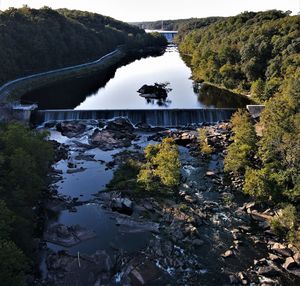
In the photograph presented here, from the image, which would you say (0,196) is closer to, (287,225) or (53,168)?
(53,168)

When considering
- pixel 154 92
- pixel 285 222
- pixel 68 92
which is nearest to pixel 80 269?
pixel 285 222

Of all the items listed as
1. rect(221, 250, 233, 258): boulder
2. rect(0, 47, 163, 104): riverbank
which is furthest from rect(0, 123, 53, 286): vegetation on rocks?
rect(0, 47, 163, 104): riverbank

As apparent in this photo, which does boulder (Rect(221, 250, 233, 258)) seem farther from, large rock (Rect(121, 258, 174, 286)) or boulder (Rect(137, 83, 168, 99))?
boulder (Rect(137, 83, 168, 99))

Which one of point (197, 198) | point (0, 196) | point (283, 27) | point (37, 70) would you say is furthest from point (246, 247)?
point (37, 70)

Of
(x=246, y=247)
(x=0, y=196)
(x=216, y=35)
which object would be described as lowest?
(x=246, y=247)

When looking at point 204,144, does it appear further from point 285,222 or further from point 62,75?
point 62,75
